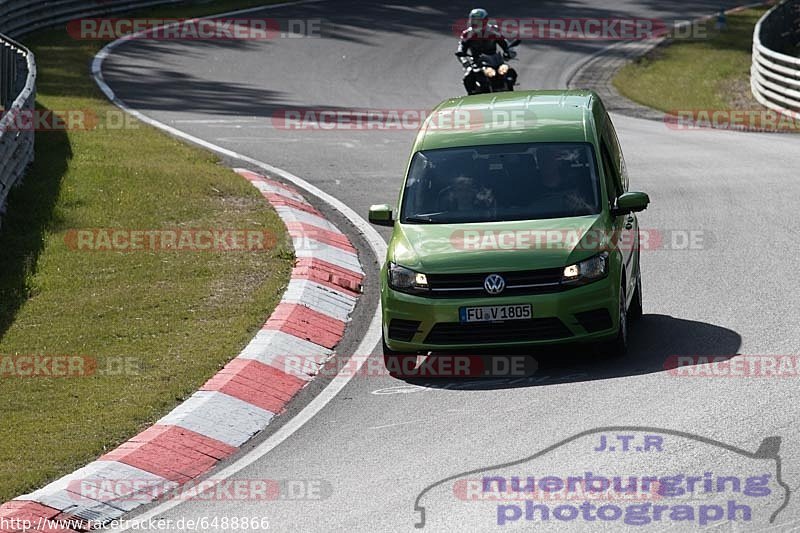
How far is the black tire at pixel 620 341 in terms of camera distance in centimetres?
1070

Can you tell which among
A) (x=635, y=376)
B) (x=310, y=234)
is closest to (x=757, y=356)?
(x=635, y=376)

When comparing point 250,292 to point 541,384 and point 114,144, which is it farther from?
point 114,144

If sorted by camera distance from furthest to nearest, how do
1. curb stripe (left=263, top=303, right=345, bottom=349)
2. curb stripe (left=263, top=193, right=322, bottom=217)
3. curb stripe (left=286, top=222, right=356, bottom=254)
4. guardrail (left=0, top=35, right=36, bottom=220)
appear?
curb stripe (left=263, top=193, right=322, bottom=217) → guardrail (left=0, top=35, right=36, bottom=220) → curb stripe (left=286, top=222, right=356, bottom=254) → curb stripe (left=263, top=303, right=345, bottom=349)

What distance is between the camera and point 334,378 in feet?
36.0

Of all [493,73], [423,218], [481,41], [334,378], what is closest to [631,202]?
[423,218]

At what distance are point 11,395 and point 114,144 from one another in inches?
399

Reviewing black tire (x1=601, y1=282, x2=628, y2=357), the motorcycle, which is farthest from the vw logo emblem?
the motorcycle

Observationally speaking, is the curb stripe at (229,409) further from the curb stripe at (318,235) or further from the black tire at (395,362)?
the black tire at (395,362)

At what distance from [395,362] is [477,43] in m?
12.1

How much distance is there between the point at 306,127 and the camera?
2367 centimetres

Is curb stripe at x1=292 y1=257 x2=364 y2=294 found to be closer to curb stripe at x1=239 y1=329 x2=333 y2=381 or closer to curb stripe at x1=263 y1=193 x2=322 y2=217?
curb stripe at x1=239 y1=329 x2=333 y2=381

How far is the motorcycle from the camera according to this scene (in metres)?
22.1

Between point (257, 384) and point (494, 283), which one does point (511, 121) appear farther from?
point (257, 384)

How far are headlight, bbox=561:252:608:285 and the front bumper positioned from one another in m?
0.06
